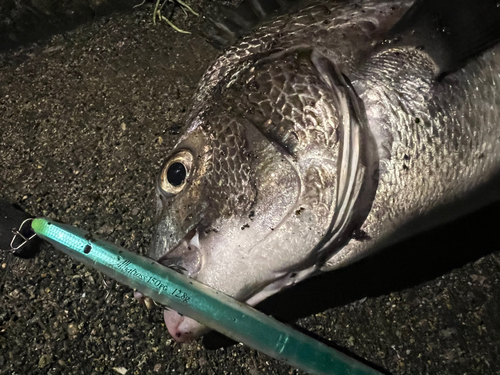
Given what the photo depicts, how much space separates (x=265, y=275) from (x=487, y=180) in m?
0.85

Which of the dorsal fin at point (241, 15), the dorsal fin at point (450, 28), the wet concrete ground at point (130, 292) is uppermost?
→ the dorsal fin at point (241, 15)

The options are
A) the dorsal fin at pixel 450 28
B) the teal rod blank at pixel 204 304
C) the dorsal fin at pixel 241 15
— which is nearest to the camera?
the teal rod blank at pixel 204 304

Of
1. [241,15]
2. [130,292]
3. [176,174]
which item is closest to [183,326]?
[176,174]

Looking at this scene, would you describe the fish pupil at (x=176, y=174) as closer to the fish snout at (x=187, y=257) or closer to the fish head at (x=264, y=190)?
the fish head at (x=264, y=190)

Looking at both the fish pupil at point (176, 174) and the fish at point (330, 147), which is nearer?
the fish at point (330, 147)

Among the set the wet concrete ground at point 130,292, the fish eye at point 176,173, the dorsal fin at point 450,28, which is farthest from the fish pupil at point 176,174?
the dorsal fin at point 450,28

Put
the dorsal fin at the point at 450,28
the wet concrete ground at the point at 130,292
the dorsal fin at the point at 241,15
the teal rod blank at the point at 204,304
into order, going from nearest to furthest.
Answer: the teal rod blank at the point at 204,304 < the dorsal fin at the point at 450,28 < the wet concrete ground at the point at 130,292 < the dorsal fin at the point at 241,15

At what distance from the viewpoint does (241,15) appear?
64.7 inches

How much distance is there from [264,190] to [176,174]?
304 millimetres

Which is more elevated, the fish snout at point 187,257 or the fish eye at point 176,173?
the fish eye at point 176,173

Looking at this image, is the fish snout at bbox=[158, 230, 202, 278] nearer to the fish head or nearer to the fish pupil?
the fish head

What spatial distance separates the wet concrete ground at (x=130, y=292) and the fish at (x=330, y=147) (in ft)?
1.30

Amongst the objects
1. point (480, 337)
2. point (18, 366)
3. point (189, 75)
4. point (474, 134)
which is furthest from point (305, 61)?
point (18, 366)

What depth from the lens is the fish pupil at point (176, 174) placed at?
1.14 meters
